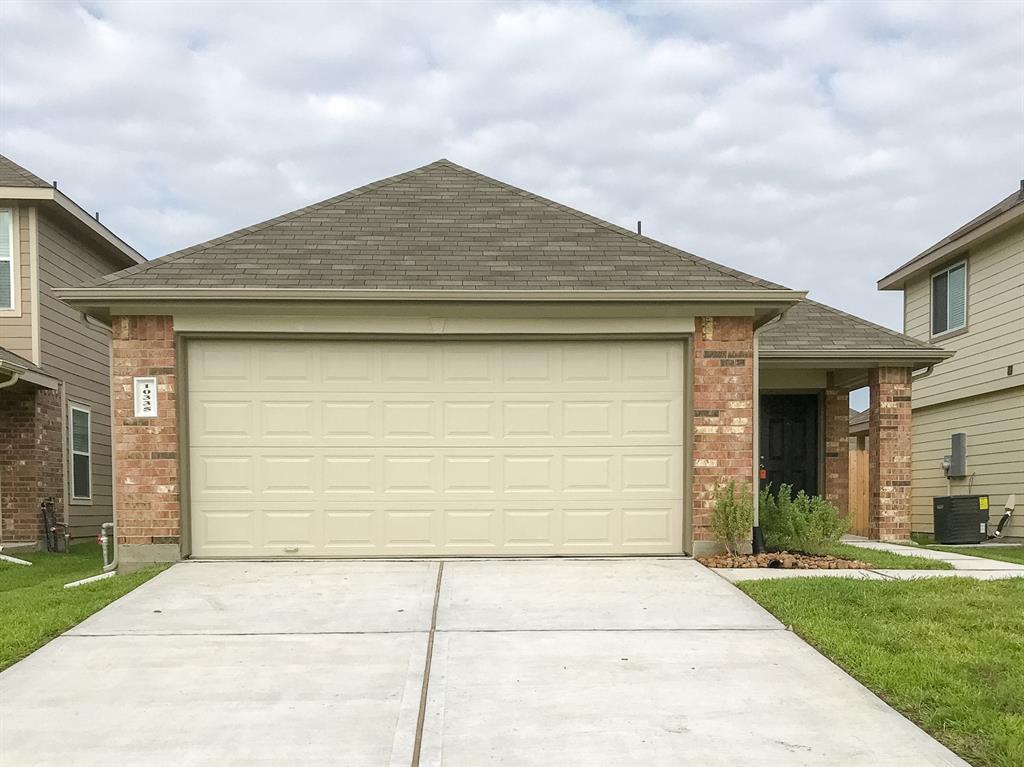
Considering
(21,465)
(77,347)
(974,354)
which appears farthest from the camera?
(974,354)

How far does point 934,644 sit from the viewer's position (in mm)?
5473

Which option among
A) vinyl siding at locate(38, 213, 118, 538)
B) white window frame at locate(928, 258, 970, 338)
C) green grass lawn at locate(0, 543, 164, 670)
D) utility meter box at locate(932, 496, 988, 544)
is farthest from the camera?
white window frame at locate(928, 258, 970, 338)

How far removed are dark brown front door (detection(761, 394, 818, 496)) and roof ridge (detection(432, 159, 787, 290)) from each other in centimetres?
488

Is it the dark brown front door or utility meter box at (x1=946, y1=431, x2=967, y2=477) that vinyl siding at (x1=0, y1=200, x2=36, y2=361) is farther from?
utility meter box at (x1=946, y1=431, x2=967, y2=477)

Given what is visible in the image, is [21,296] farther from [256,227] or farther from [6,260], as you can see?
[256,227]

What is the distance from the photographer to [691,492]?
28.3ft

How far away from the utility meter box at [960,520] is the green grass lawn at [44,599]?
38.3ft

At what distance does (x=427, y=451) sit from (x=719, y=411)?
3095 millimetres

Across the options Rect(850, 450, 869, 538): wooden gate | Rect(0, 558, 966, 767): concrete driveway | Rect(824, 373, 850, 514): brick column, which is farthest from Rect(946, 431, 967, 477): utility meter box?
Rect(0, 558, 966, 767): concrete driveway

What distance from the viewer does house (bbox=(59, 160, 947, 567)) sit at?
8.46 metres

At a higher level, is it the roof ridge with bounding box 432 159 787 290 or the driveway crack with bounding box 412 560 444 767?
the roof ridge with bounding box 432 159 787 290

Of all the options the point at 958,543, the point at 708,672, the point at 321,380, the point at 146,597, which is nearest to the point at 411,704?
Answer: the point at 708,672

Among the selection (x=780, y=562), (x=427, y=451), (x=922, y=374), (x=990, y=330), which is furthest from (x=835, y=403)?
(x=427, y=451)

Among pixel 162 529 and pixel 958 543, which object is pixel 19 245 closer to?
pixel 162 529
